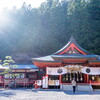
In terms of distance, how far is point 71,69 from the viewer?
1463cm

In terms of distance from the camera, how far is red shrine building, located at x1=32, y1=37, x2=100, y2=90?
13414 millimetres

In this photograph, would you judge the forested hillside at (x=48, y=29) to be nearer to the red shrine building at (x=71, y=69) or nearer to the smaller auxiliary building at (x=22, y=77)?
the smaller auxiliary building at (x=22, y=77)

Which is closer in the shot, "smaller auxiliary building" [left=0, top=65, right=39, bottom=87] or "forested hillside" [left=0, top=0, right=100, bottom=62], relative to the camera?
"smaller auxiliary building" [left=0, top=65, right=39, bottom=87]

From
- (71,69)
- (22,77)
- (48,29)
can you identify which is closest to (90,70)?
(71,69)

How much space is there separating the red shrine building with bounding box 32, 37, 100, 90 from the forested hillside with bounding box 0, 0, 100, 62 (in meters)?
13.3

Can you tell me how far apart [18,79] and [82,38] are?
16.1 metres

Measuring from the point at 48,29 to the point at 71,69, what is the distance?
20.3m

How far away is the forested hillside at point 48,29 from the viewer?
29.6 metres

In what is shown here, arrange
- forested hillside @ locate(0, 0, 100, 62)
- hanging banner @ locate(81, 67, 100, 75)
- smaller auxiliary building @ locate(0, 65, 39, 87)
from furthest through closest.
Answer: forested hillside @ locate(0, 0, 100, 62) → smaller auxiliary building @ locate(0, 65, 39, 87) → hanging banner @ locate(81, 67, 100, 75)

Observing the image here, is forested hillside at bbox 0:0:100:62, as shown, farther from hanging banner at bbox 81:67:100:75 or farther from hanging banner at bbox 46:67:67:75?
hanging banner at bbox 46:67:67:75

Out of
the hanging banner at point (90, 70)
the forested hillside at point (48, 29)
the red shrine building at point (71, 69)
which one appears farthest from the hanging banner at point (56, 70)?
the forested hillside at point (48, 29)

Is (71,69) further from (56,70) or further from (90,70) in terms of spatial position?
(90,70)

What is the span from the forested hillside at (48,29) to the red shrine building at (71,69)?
1327 cm

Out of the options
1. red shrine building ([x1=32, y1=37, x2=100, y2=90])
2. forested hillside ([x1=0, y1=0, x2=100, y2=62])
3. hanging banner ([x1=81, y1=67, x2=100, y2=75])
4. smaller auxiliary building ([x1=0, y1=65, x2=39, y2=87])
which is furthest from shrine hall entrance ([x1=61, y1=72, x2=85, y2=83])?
forested hillside ([x1=0, y1=0, x2=100, y2=62])
